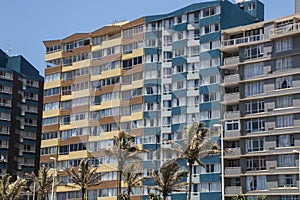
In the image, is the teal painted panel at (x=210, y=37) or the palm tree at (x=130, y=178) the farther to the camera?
the teal painted panel at (x=210, y=37)

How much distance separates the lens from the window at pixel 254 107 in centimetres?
9001

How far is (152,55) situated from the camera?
10719 cm

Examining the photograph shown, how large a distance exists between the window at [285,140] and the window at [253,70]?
35.5 ft

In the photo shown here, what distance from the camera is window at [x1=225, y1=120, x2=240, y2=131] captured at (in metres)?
91.9

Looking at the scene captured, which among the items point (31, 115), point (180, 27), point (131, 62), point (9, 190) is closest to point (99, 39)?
point (131, 62)

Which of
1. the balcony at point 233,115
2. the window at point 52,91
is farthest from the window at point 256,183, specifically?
the window at point 52,91

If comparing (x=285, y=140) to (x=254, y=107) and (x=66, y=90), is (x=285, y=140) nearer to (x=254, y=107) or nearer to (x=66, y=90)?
(x=254, y=107)

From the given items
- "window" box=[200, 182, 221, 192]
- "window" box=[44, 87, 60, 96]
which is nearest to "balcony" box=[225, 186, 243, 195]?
"window" box=[200, 182, 221, 192]

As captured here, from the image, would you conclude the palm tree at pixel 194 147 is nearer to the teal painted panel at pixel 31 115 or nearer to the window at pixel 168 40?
the window at pixel 168 40

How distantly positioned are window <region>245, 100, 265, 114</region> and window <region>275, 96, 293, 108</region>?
8.94 feet

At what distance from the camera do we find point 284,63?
3469 inches

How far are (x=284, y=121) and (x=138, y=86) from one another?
3037cm

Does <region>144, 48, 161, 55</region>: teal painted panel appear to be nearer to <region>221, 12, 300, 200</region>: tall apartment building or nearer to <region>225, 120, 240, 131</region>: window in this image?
<region>221, 12, 300, 200</region>: tall apartment building

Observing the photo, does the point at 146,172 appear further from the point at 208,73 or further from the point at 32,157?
the point at 32,157
